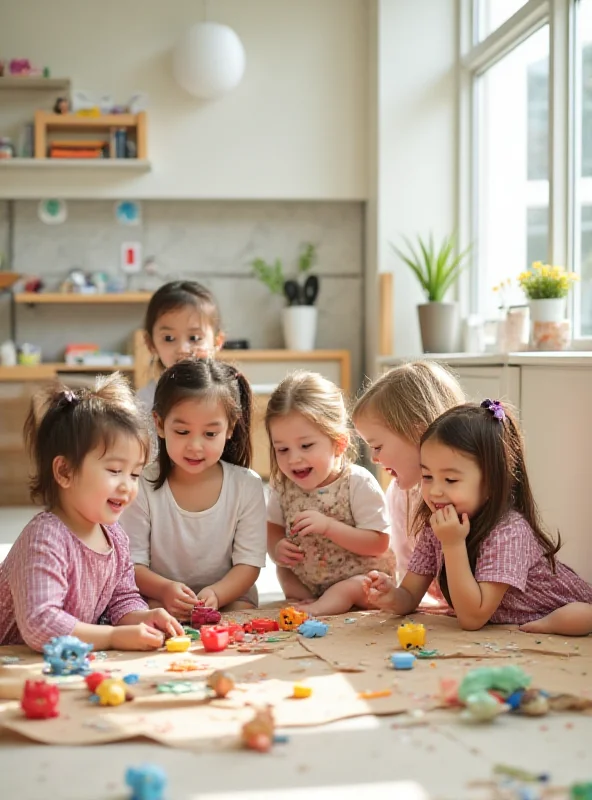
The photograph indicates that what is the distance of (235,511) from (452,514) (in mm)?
592

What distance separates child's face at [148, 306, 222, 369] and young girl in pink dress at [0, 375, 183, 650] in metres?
0.86

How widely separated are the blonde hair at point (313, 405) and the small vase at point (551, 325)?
4.04 feet

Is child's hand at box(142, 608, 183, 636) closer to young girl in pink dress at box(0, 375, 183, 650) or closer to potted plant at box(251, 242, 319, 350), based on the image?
young girl in pink dress at box(0, 375, 183, 650)

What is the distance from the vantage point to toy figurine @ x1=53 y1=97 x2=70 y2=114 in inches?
189

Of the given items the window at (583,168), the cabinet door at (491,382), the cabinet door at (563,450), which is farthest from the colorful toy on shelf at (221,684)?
the window at (583,168)

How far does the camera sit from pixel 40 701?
1466 millimetres

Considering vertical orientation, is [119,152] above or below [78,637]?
above

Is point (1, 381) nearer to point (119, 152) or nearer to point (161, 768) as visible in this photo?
point (119, 152)

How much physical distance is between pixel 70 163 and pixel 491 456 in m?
3.36

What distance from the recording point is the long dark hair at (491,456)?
1.97m

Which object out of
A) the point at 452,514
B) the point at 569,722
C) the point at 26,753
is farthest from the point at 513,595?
the point at 26,753

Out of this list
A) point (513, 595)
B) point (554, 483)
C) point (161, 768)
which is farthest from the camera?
point (554, 483)

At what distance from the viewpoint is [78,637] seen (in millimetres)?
1824

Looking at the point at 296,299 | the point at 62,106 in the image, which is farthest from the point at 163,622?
the point at 62,106
